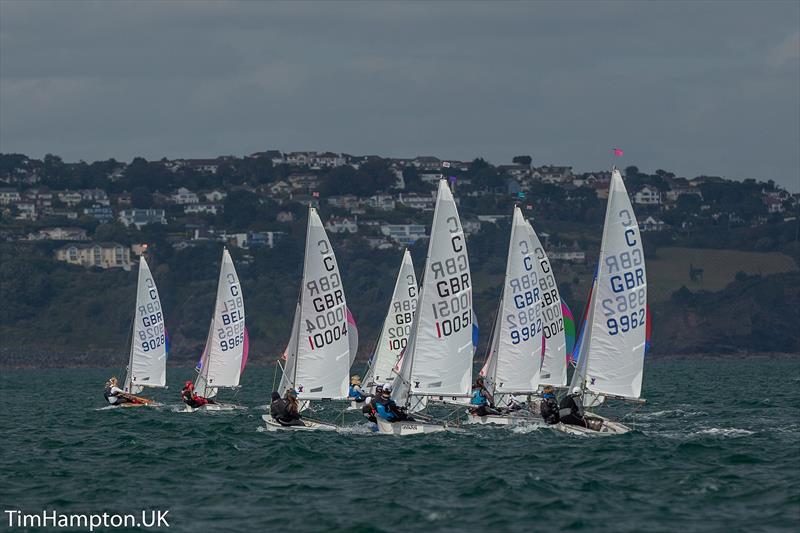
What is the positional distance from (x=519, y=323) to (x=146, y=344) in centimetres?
2150

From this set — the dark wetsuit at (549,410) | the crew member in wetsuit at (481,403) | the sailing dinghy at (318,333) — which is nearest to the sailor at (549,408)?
the dark wetsuit at (549,410)

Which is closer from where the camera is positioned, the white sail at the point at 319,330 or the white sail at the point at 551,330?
the white sail at the point at 319,330

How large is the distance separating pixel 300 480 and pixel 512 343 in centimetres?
1504

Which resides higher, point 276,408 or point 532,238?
point 532,238

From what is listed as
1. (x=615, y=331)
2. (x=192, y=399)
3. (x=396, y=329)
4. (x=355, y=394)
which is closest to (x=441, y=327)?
(x=615, y=331)

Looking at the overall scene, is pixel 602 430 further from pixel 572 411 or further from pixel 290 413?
pixel 290 413

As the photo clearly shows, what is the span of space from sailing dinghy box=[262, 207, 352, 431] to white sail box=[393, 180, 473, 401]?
4.03 meters

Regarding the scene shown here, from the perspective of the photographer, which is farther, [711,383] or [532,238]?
[711,383]

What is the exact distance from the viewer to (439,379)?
40.7 meters

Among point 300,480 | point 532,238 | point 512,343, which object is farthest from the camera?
point 532,238

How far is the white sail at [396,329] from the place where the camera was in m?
55.1

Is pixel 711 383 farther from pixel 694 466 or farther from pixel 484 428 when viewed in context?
pixel 694 466

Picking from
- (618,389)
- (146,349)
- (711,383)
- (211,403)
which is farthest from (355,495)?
(711,383)

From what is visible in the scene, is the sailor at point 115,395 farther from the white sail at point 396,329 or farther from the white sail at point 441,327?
the white sail at point 441,327
